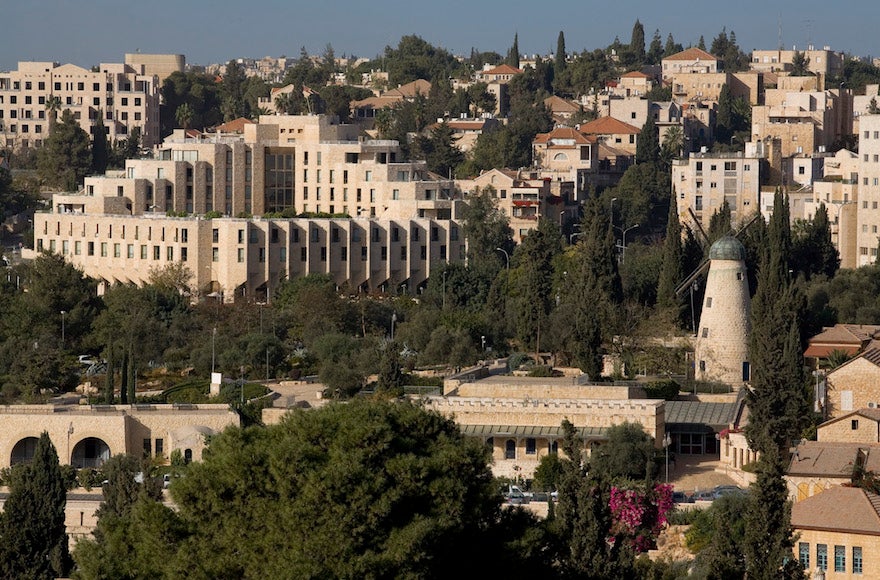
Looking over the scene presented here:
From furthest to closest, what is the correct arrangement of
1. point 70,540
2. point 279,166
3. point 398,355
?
point 279,166
point 398,355
point 70,540

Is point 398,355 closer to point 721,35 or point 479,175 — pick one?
point 479,175

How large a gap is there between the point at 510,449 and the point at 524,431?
645 millimetres

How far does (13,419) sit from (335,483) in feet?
86.6

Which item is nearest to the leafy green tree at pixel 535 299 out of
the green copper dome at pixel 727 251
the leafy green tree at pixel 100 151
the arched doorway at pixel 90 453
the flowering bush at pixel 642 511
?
the green copper dome at pixel 727 251

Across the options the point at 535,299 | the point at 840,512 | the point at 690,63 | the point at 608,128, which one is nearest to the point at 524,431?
the point at 535,299

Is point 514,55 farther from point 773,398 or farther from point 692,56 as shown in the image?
point 773,398

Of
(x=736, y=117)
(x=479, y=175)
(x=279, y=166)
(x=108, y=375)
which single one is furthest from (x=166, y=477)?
(x=736, y=117)

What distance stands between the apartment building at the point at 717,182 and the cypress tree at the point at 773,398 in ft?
99.8

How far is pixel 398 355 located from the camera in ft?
223

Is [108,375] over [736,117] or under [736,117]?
under

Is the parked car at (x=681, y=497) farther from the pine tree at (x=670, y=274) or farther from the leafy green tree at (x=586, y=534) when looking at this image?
the pine tree at (x=670, y=274)

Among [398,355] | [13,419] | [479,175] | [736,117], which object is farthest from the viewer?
[736,117]

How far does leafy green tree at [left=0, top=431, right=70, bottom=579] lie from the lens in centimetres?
4859

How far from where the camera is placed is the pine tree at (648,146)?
12575 centimetres
